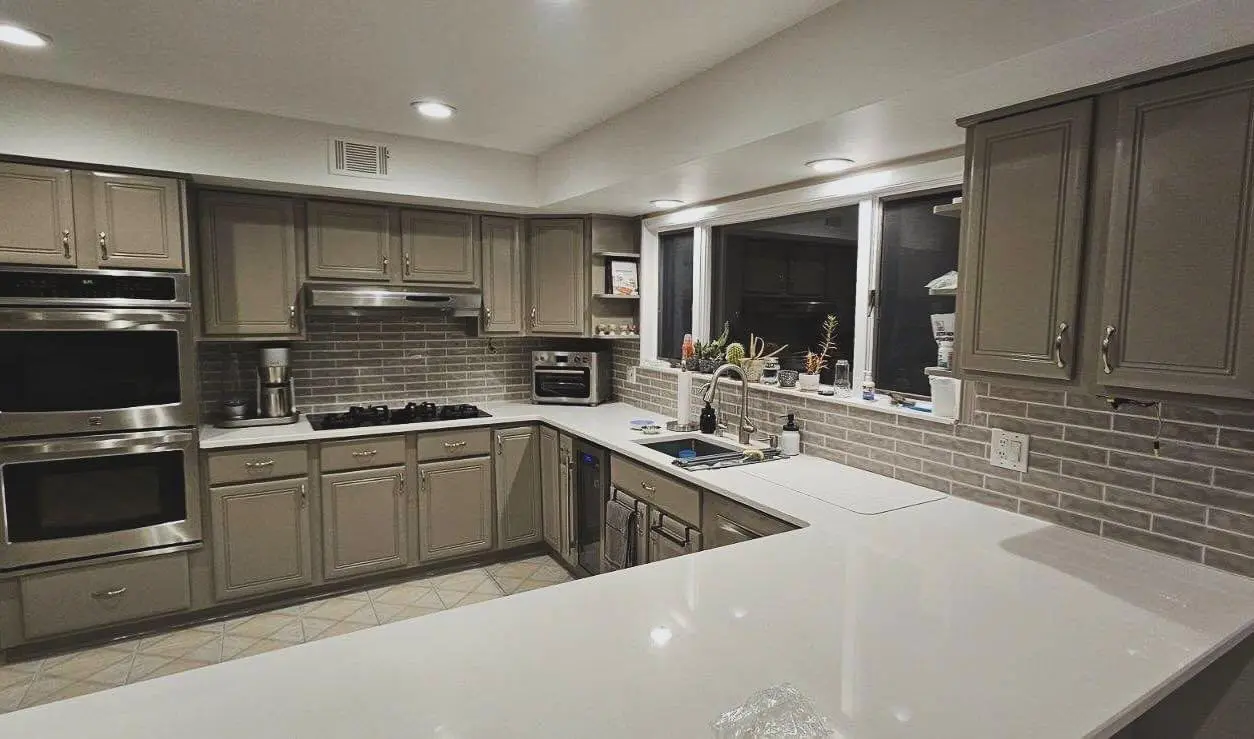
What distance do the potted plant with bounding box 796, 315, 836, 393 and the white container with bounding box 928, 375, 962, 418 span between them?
0.64 metres

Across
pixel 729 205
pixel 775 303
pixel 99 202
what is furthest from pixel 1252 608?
pixel 99 202

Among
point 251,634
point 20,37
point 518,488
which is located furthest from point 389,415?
point 20,37

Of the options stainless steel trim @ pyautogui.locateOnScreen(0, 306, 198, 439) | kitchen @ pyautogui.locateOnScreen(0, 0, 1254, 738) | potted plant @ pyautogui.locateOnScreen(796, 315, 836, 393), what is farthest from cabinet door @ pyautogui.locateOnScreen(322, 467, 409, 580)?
potted plant @ pyautogui.locateOnScreen(796, 315, 836, 393)

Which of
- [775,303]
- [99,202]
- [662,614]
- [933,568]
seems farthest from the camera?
[775,303]

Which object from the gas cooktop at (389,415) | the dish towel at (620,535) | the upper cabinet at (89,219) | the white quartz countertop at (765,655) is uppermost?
the upper cabinet at (89,219)

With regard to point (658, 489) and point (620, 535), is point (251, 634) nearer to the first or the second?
point (620, 535)

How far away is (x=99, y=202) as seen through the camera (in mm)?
2824

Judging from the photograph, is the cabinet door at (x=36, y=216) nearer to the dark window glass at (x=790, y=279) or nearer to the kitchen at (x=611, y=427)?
the kitchen at (x=611, y=427)

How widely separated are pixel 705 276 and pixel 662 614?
2.65 metres

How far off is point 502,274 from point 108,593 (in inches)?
100.0

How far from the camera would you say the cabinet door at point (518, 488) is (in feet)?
12.5

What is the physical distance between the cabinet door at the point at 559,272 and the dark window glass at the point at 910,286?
1942 millimetres

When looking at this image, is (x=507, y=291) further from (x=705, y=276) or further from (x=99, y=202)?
(x=99, y=202)

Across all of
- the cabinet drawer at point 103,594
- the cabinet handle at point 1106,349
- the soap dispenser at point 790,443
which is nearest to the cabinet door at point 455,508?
the cabinet drawer at point 103,594
